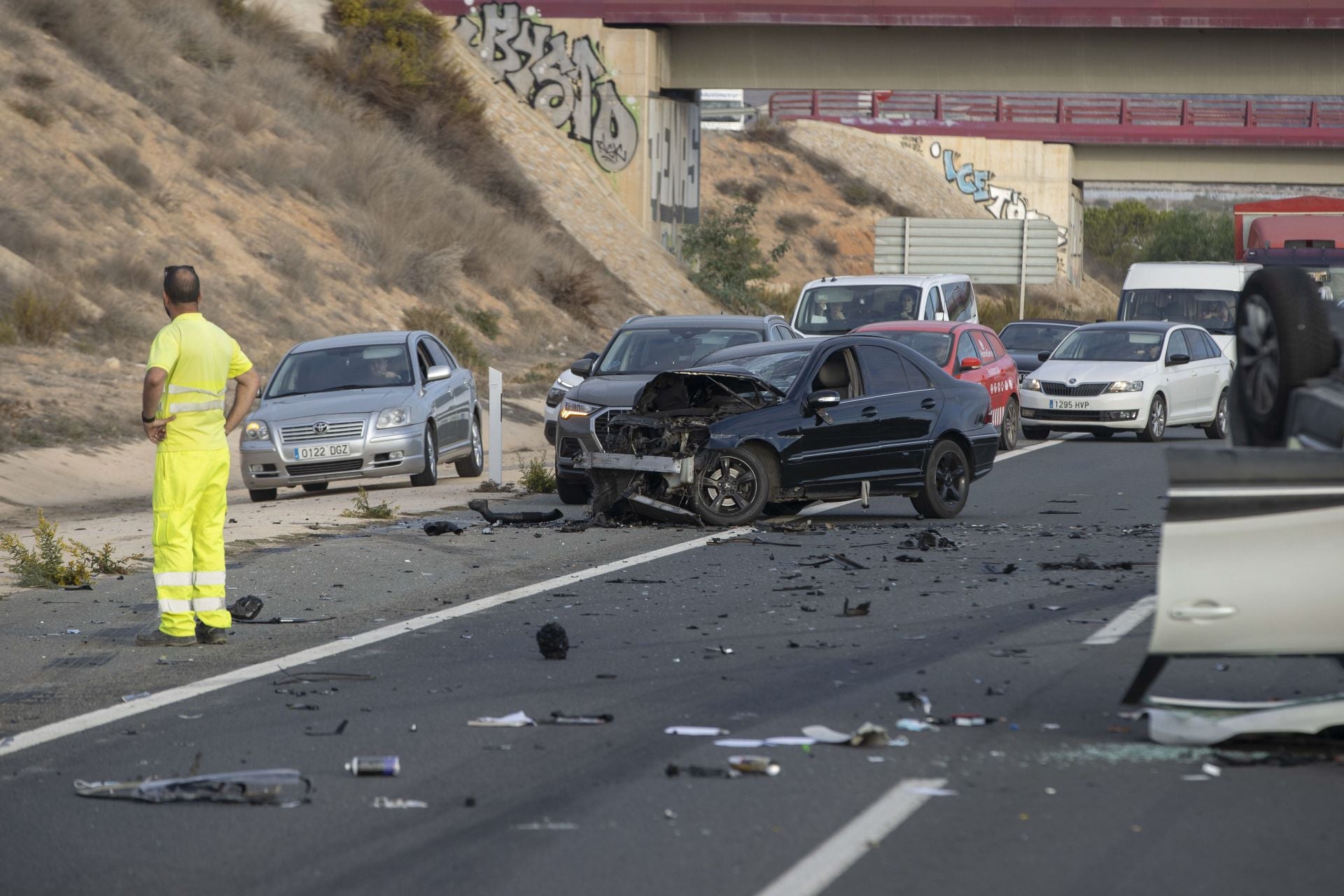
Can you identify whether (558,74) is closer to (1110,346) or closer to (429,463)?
(1110,346)

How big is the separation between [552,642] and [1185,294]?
2425 centimetres

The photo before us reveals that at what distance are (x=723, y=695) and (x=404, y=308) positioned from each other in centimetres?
2644

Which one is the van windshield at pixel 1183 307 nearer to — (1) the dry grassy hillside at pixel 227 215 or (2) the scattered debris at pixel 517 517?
(1) the dry grassy hillside at pixel 227 215

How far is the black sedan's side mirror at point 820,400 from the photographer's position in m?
14.5

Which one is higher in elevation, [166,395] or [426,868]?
[166,395]

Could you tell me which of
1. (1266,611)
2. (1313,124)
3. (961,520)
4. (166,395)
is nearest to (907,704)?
(1266,611)

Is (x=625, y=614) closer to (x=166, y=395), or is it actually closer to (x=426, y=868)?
(x=166, y=395)

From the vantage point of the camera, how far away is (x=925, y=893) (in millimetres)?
5008

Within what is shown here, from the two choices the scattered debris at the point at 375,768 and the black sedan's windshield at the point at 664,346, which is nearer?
the scattered debris at the point at 375,768

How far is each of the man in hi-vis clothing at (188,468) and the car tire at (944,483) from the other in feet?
22.8

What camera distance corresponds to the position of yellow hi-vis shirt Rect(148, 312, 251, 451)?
9445 millimetres

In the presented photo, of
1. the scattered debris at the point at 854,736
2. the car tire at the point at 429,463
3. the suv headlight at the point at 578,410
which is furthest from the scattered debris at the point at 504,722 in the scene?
the car tire at the point at 429,463

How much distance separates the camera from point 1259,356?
7.42 metres

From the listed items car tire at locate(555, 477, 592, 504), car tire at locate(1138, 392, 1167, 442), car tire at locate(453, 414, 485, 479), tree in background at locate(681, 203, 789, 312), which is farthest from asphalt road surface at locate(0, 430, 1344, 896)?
tree in background at locate(681, 203, 789, 312)
